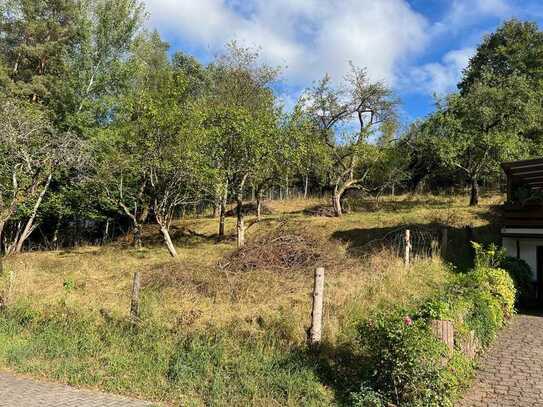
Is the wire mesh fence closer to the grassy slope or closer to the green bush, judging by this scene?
the grassy slope

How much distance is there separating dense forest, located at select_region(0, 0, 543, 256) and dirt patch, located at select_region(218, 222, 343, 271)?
466cm

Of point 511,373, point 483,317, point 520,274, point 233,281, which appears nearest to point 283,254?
point 233,281

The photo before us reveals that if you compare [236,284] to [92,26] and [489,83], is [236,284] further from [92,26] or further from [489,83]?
Result: [489,83]

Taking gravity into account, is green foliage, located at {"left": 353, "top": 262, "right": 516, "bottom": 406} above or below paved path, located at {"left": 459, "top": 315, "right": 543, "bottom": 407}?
above

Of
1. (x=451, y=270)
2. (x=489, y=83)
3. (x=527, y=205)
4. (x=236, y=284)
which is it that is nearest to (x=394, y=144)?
(x=489, y=83)

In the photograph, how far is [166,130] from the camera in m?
18.5

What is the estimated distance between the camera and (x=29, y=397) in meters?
5.92

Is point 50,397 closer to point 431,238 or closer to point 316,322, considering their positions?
point 316,322

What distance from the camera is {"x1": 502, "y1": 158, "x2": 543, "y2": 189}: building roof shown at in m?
13.3

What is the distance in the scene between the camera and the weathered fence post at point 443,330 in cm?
587

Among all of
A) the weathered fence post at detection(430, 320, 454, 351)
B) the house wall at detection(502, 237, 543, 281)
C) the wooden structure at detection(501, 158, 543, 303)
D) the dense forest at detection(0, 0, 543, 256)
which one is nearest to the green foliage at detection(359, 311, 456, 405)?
the weathered fence post at detection(430, 320, 454, 351)

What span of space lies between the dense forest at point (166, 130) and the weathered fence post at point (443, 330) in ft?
44.9

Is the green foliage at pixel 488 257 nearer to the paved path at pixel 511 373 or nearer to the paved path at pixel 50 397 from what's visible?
the paved path at pixel 511 373

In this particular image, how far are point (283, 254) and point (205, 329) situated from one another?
7.35 meters
